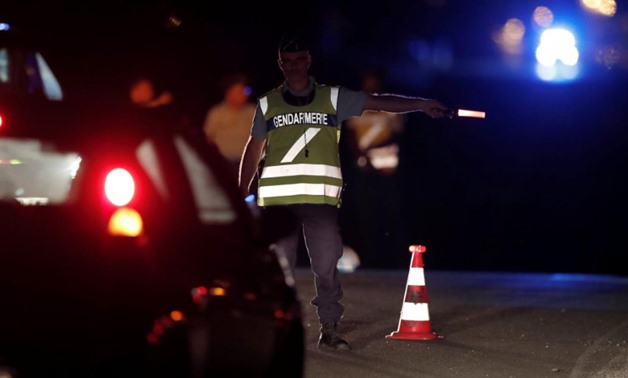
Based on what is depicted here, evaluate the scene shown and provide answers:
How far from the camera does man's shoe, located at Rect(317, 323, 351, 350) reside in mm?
9531

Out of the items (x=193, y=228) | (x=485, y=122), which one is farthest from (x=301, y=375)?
(x=485, y=122)

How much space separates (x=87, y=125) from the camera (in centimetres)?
457

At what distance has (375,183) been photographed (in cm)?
1697

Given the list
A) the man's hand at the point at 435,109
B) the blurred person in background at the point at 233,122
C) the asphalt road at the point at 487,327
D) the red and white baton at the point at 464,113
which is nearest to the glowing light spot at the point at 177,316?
the asphalt road at the point at 487,327

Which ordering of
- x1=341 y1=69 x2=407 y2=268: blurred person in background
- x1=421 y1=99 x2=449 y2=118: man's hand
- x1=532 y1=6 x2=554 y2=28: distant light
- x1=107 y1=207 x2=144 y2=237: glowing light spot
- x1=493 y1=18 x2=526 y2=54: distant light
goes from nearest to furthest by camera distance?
x1=107 y1=207 x2=144 y2=237: glowing light spot → x1=421 y1=99 x2=449 y2=118: man's hand → x1=341 y1=69 x2=407 y2=268: blurred person in background → x1=532 y1=6 x2=554 y2=28: distant light → x1=493 y1=18 x2=526 y2=54: distant light

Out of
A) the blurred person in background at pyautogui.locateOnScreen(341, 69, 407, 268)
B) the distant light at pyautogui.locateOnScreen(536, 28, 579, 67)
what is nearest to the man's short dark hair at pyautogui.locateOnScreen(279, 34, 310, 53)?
the blurred person in background at pyautogui.locateOnScreen(341, 69, 407, 268)

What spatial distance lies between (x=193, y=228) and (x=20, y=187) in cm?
50

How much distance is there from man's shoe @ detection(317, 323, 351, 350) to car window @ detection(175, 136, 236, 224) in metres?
4.44

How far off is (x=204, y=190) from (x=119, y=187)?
0.68 m

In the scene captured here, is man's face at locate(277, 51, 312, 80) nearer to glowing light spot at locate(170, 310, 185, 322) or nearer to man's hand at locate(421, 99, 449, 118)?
→ man's hand at locate(421, 99, 449, 118)

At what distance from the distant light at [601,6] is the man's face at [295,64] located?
1807cm

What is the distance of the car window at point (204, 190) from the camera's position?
192 inches

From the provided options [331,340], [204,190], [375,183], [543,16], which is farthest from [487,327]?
[543,16]

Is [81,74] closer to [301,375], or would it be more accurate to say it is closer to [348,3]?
[348,3]
